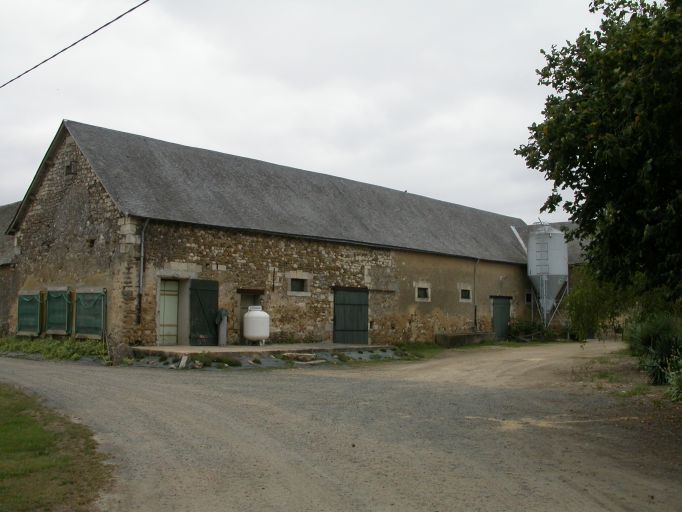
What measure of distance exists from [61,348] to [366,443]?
13.1 metres

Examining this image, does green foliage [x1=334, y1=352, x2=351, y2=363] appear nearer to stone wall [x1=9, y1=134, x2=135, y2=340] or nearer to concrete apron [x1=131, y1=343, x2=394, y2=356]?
concrete apron [x1=131, y1=343, x2=394, y2=356]

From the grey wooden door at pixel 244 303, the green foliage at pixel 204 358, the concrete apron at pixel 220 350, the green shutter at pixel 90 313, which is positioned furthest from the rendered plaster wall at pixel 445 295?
the green shutter at pixel 90 313

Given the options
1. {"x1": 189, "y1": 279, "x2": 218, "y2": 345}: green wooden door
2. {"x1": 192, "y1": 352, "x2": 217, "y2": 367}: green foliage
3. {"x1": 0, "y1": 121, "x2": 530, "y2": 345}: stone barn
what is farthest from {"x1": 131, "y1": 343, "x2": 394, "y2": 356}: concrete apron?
{"x1": 0, "y1": 121, "x2": 530, "y2": 345}: stone barn

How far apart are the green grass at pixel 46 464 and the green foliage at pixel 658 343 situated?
10250 millimetres

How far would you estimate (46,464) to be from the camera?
643cm

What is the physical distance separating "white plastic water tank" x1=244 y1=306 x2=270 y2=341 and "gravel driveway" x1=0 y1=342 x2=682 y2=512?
537 centimetres

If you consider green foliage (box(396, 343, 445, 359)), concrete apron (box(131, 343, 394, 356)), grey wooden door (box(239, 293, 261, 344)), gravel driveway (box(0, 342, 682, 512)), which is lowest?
gravel driveway (box(0, 342, 682, 512))

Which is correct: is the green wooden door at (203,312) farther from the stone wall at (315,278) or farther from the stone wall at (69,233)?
the stone wall at (69,233)

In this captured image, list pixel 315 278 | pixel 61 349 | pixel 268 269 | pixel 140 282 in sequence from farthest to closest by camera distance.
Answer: pixel 315 278 → pixel 268 269 → pixel 61 349 → pixel 140 282

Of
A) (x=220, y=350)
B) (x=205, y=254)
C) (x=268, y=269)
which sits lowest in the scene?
(x=220, y=350)

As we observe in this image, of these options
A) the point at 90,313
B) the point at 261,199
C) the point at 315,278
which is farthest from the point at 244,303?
the point at 90,313

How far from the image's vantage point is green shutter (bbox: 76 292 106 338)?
18.0m

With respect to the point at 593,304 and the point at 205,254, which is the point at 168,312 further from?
the point at 593,304

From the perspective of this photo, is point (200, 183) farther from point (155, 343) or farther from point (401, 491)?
point (401, 491)
